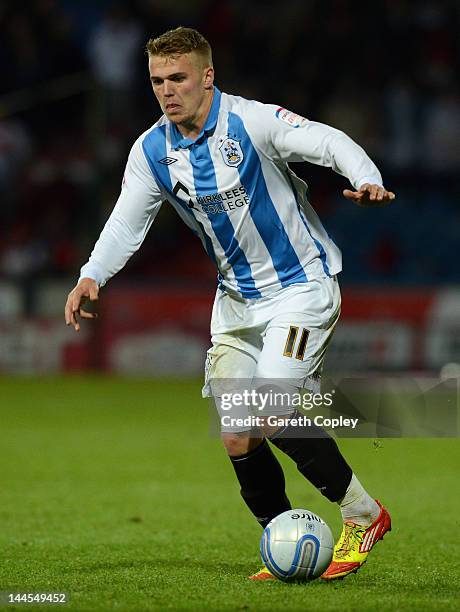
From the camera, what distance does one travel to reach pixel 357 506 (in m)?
4.80

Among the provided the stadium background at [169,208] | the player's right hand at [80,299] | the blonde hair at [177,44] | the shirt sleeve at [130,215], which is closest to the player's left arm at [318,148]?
the blonde hair at [177,44]

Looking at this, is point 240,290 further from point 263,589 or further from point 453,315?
point 453,315

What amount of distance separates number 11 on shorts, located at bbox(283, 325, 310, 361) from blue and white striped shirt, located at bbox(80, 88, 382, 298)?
227 mm

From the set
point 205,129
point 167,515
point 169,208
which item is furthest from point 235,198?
point 169,208

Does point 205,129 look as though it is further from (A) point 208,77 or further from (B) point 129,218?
(B) point 129,218

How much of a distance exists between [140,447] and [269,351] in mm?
4654

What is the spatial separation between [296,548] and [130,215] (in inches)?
58.2

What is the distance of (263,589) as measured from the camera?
14.6ft

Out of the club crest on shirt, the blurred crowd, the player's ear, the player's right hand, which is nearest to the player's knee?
the player's right hand

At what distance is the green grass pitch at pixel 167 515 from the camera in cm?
441

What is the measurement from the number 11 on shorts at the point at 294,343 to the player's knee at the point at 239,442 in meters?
0.37

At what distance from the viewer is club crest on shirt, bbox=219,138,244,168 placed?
4.70 metres

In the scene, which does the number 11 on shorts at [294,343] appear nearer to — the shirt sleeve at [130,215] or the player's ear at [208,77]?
the shirt sleeve at [130,215]

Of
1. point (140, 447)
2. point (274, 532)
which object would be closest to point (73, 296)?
point (274, 532)
